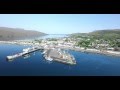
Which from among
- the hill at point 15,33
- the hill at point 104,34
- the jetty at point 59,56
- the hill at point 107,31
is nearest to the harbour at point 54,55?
the jetty at point 59,56

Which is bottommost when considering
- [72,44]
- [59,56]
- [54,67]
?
[54,67]

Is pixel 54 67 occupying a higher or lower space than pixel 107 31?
lower

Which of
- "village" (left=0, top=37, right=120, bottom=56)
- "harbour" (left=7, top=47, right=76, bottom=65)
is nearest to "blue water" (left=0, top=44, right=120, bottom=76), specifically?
"harbour" (left=7, top=47, right=76, bottom=65)

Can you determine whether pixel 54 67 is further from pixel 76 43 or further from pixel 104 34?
pixel 104 34

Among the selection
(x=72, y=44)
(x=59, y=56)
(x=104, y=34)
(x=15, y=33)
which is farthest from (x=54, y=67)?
(x=104, y=34)

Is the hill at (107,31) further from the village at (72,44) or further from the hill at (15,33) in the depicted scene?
the hill at (15,33)
